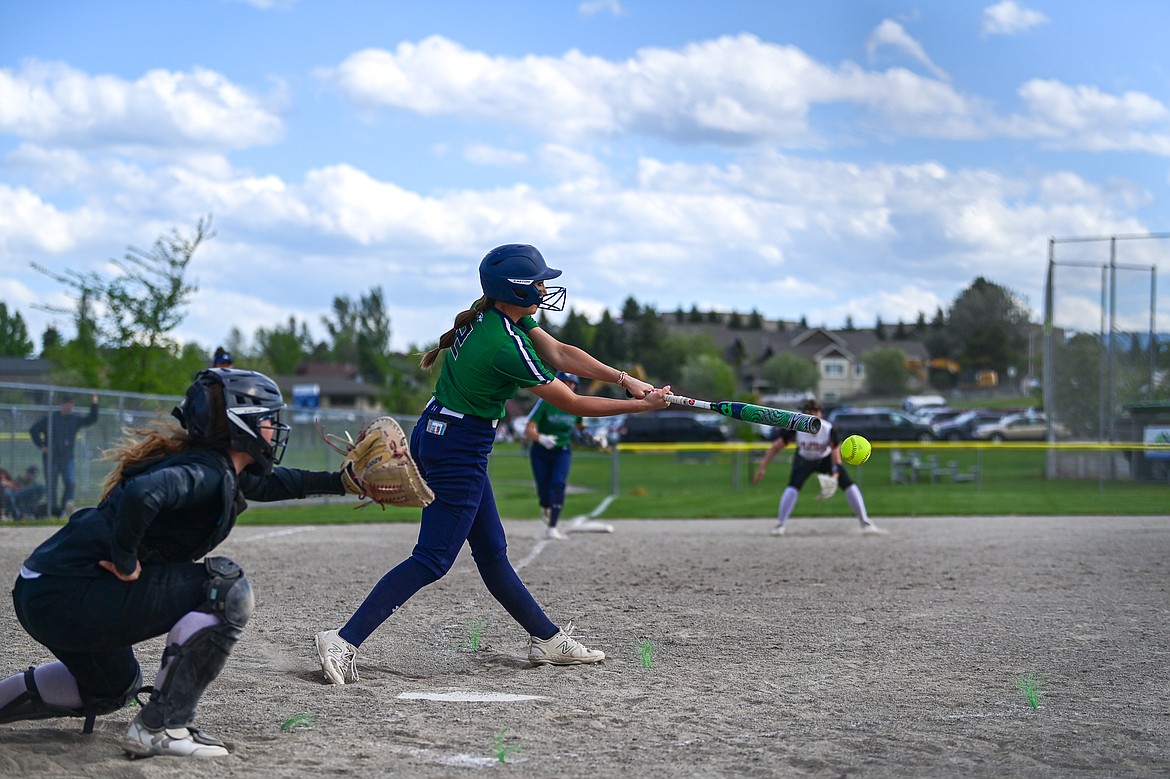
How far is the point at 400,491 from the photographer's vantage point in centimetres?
502

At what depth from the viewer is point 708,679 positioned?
617 cm

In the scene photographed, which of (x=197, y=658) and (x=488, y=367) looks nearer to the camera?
(x=197, y=658)

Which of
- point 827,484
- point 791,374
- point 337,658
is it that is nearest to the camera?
point 337,658

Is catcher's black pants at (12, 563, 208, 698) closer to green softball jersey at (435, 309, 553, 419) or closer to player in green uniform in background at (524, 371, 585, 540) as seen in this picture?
green softball jersey at (435, 309, 553, 419)

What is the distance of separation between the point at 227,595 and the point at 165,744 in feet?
1.97

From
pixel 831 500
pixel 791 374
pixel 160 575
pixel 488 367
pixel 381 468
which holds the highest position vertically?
pixel 791 374

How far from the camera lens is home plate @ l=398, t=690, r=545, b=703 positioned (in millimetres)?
5645

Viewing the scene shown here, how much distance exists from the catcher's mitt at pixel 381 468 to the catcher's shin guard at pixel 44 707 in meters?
1.22

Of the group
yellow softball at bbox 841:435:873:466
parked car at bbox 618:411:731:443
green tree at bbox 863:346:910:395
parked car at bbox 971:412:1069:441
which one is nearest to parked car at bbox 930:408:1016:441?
parked car at bbox 971:412:1069:441

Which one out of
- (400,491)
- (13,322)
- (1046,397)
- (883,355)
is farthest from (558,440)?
(883,355)

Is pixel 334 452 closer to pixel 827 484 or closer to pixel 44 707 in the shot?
pixel 827 484

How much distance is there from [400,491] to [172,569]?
Result: 97 cm

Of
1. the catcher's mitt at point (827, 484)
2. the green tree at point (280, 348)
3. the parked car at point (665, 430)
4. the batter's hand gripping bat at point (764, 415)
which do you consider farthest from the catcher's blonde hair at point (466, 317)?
the green tree at point (280, 348)

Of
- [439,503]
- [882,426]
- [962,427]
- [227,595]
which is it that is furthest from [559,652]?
A: [962,427]
